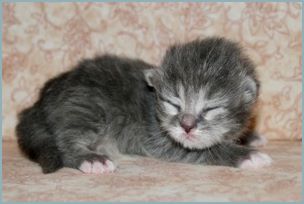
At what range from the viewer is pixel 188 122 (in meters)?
2.68

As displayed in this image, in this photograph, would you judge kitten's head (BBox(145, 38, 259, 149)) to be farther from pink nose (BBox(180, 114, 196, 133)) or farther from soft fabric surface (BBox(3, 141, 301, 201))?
soft fabric surface (BBox(3, 141, 301, 201))

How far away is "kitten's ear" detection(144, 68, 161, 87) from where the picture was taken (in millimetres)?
2996

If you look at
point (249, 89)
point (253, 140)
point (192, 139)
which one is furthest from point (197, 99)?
point (253, 140)

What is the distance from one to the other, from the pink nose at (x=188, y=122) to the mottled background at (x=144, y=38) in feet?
3.71

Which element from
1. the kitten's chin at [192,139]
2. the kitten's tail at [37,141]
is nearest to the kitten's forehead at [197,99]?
the kitten's chin at [192,139]

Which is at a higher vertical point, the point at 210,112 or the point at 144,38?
the point at 144,38

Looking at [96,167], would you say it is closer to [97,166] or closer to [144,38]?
[97,166]

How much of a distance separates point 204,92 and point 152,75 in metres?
0.42

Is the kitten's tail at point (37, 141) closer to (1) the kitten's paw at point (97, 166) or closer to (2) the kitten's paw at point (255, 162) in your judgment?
(1) the kitten's paw at point (97, 166)

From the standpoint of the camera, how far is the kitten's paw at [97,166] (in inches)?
109

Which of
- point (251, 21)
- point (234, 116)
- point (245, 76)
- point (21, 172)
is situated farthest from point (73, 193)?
point (251, 21)

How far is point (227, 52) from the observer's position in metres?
Answer: 2.91

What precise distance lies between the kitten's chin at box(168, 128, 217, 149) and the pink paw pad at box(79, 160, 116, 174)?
37cm

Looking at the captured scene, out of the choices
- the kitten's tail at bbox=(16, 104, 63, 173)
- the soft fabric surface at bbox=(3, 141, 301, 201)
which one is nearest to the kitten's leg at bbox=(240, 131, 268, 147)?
the soft fabric surface at bbox=(3, 141, 301, 201)
